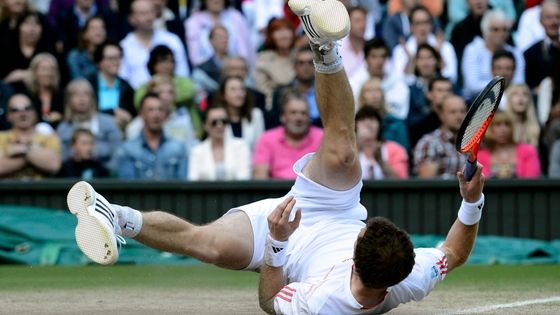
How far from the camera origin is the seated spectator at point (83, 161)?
13.3m

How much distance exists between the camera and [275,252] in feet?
22.5

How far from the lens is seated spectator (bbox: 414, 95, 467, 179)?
1324 cm

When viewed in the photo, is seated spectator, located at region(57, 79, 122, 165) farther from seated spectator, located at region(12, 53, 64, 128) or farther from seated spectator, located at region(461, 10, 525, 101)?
seated spectator, located at region(461, 10, 525, 101)

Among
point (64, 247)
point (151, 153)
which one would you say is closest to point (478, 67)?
point (151, 153)

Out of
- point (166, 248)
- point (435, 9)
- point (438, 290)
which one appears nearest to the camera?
point (166, 248)

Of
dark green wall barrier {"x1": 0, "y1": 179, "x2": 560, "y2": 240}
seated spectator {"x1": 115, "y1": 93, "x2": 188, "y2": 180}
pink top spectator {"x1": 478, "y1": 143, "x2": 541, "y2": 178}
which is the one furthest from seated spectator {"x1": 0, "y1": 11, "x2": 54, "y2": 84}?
pink top spectator {"x1": 478, "y1": 143, "x2": 541, "y2": 178}

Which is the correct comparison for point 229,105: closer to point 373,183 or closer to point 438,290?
point 373,183

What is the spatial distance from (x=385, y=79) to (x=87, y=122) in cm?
344

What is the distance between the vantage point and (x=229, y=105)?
1373cm

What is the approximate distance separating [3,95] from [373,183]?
4.32 m

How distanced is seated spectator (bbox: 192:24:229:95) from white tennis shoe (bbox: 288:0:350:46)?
24.4ft

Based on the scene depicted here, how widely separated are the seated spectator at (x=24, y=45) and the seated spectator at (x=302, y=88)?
9.30ft

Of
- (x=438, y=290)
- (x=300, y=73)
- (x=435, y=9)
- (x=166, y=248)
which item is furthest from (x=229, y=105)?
(x=166, y=248)

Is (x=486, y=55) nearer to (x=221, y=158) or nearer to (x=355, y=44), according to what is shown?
(x=355, y=44)
